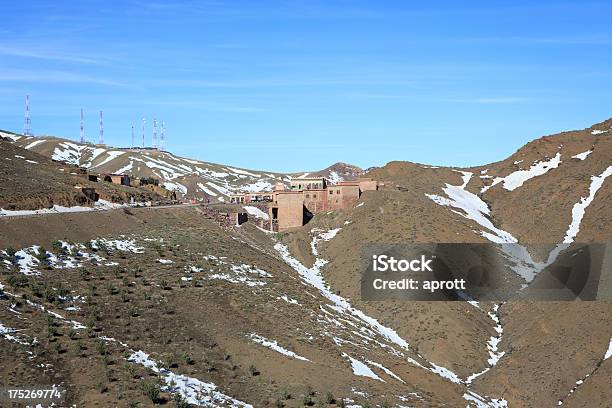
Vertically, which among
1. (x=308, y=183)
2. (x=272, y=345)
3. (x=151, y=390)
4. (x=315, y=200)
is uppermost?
(x=308, y=183)

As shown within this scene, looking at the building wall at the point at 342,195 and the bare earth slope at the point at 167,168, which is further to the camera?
the bare earth slope at the point at 167,168

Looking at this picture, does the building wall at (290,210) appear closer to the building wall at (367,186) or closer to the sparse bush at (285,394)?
the building wall at (367,186)

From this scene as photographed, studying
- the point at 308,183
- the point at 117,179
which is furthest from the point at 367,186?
the point at 117,179

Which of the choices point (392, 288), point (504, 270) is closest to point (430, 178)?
point (504, 270)

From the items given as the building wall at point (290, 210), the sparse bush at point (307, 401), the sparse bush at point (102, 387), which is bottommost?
the sparse bush at point (307, 401)

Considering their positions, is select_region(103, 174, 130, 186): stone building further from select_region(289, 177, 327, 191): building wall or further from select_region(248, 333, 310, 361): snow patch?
select_region(248, 333, 310, 361): snow patch

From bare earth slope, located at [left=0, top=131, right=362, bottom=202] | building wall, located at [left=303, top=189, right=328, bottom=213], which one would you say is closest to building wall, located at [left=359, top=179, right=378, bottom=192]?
building wall, located at [left=303, top=189, right=328, bottom=213]

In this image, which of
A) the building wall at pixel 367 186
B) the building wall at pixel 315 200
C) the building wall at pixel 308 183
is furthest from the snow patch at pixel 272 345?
the building wall at pixel 308 183

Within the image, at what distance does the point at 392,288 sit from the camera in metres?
57.4

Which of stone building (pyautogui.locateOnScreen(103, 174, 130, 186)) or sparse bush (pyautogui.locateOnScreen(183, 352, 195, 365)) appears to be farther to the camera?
stone building (pyautogui.locateOnScreen(103, 174, 130, 186))

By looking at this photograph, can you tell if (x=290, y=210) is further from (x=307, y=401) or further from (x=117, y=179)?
(x=307, y=401)

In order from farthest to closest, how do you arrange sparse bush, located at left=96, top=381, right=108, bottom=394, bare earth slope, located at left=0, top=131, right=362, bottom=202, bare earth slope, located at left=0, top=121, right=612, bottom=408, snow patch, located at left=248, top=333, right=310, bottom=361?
1. bare earth slope, located at left=0, top=131, right=362, bottom=202
2. snow patch, located at left=248, top=333, right=310, bottom=361
3. bare earth slope, located at left=0, top=121, right=612, bottom=408
4. sparse bush, located at left=96, top=381, right=108, bottom=394

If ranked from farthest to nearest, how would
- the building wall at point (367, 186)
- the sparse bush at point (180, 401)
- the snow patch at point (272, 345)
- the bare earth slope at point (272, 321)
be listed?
the building wall at point (367, 186)
the snow patch at point (272, 345)
the bare earth slope at point (272, 321)
the sparse bush at point (180, 401)

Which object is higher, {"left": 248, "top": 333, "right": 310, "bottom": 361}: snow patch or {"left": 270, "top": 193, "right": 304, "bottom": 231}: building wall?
{"left": 270, "top": 193, "right": 304, "bottom": 231}: building wall
